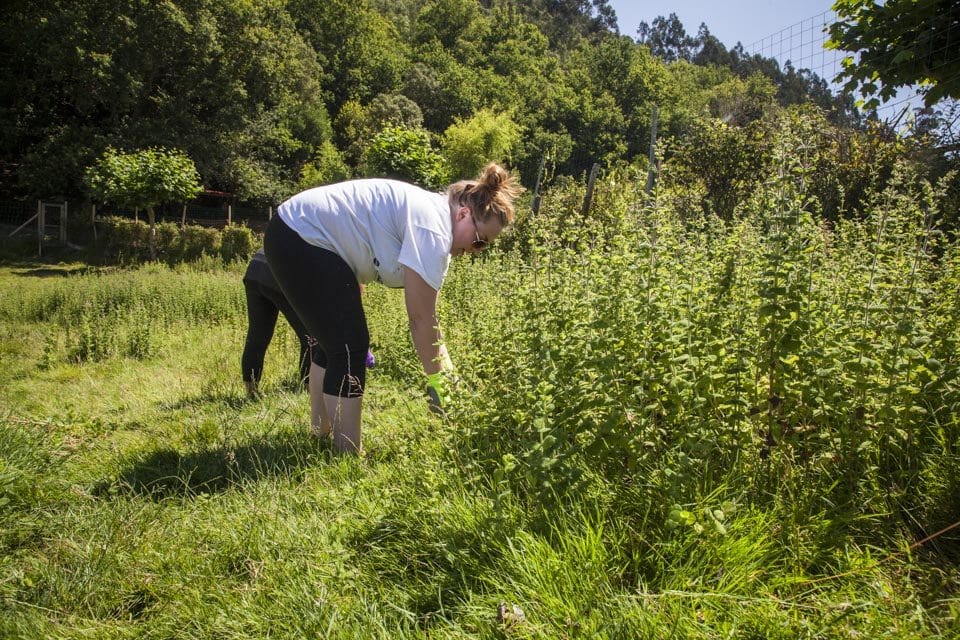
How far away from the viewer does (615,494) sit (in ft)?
6.47

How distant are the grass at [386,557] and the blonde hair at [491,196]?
0.98 m

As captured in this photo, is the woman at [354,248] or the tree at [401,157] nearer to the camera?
the woman at [354,248]

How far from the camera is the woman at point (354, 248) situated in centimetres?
274

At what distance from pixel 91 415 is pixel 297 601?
316 cm

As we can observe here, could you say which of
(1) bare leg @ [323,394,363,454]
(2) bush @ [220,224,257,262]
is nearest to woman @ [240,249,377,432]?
(1) bare leg @ [323,394,363,454]

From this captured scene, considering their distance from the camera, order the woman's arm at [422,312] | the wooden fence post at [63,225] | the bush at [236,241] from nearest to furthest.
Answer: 1. the woman's arm at [422,312]
2. the bush at [236,241]
3. the wooden fence post at [63,225]

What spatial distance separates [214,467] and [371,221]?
1524mm

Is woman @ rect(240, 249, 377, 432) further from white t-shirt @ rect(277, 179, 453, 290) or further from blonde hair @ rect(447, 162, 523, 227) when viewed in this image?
blonde hair @ rect(447, 162, 523, 227)

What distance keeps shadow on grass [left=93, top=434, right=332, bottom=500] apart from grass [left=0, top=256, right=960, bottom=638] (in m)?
0.02

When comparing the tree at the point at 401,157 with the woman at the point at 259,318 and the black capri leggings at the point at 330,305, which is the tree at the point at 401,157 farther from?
the black capri leggings at the point at 330,305

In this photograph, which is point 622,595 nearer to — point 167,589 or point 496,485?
point 496,485

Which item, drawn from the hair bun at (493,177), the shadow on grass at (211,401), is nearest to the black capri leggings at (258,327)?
the shadow on grass at (211,401)

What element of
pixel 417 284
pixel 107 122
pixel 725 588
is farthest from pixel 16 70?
pixel 725 588

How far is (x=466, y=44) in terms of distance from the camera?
70.3m
